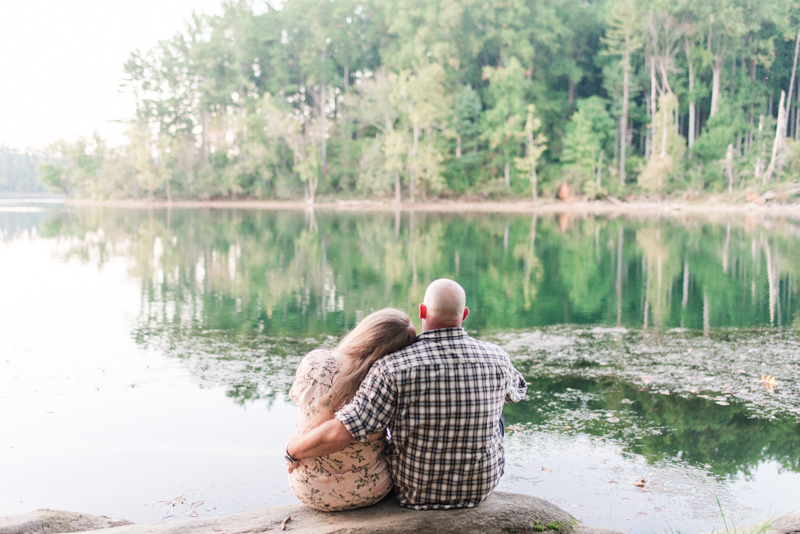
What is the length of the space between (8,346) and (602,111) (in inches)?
1944

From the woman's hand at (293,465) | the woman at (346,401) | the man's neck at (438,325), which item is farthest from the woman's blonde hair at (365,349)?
the woman's hand at (293,465)

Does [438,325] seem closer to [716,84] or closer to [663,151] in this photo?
[663,151]

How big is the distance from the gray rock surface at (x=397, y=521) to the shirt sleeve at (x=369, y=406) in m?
0.48

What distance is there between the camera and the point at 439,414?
2.96m

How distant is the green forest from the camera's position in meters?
49.4

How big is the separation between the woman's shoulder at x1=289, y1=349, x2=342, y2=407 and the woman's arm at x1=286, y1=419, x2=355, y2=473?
145mm

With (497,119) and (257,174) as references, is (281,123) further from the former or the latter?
(497,119)

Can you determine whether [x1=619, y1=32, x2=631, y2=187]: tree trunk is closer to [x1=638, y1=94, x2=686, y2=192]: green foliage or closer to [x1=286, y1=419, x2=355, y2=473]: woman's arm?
[x1=638, y1=94, x2=686, y2=192]: green foliage

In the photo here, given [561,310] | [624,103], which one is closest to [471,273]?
[561,310]

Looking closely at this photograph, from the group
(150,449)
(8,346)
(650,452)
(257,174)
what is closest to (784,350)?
(650,452)

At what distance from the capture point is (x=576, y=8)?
5838cm

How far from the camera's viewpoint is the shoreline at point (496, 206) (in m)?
44.2

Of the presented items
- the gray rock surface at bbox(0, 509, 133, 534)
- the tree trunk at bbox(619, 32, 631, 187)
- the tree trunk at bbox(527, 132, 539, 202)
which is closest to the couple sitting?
the gray rock surface at bbox(0, 509, 133, 534)

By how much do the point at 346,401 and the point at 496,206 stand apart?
4970 centimetres
